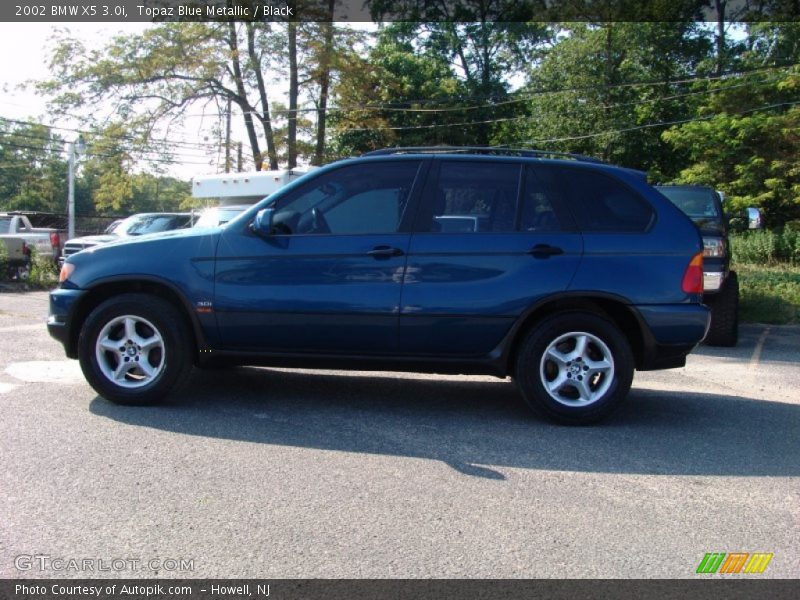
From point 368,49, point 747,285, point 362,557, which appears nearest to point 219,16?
point 368,49

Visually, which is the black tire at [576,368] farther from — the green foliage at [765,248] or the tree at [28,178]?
the tree at [28,178]

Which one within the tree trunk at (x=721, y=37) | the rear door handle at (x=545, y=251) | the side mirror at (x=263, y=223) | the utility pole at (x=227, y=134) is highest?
the tree trunk at (x=721, y=37)

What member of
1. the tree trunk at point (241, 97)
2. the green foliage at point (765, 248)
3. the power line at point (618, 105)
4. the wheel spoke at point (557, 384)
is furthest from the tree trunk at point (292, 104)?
the wheel spoke at point (557, 384)

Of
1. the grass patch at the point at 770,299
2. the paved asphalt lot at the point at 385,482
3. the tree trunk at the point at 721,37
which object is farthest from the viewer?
the tree trunk at the point at 721,37

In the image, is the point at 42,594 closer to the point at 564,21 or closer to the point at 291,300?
the point at 291,300

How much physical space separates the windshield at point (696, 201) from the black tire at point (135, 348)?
736cm

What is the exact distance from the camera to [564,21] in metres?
36.7

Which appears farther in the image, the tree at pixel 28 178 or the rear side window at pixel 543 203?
the tree at pixel 28 178

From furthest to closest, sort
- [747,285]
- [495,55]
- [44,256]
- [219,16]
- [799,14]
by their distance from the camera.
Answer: [495,55], [799,14], [219,16], [44,256], [747,285]

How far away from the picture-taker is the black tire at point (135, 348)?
17.6ft

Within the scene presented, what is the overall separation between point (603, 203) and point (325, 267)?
2.06 metres

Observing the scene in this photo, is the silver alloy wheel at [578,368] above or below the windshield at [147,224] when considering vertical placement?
below

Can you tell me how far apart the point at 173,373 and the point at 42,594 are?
2622 mm

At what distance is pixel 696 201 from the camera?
10664 millimetres
